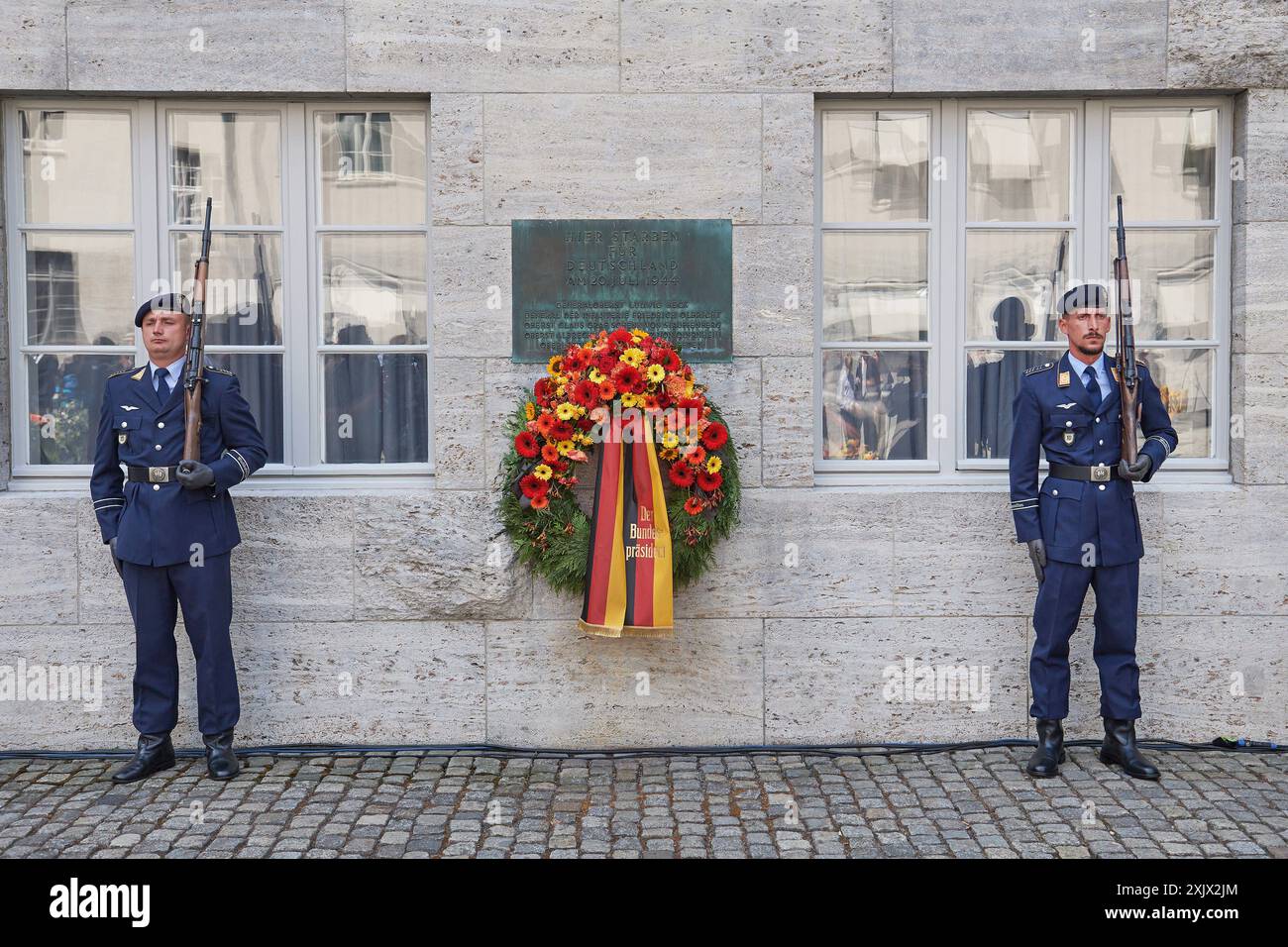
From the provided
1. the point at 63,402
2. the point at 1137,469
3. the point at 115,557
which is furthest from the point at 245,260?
the point at 1137,469

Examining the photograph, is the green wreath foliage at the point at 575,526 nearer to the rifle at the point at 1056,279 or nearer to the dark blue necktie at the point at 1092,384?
the dark blue necktie at the point at 1092,384

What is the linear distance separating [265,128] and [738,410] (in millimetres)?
2699

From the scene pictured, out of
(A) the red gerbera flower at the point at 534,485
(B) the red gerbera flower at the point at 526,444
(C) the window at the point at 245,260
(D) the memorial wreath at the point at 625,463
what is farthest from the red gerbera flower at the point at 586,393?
(C) the window at the point at 245,260

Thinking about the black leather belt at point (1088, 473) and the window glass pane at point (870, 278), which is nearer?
the black leather belt at point (1088, 473)

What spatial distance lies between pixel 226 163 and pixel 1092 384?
13.9ft

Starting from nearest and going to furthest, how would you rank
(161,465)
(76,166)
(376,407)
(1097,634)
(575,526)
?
(161,465) < (1097,634) < (575,526) < (76,166) < (376,407)

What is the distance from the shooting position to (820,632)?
6.01m

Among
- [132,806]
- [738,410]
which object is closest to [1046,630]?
[738,410]

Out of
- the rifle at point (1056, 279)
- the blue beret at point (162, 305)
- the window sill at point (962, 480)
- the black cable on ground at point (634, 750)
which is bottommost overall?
the black cable on ground at point (634, 750)

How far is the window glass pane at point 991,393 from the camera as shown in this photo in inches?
246

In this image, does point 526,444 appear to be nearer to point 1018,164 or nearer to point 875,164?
point 875,164

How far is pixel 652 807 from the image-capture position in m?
5.19

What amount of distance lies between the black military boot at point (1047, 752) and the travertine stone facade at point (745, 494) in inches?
17.0

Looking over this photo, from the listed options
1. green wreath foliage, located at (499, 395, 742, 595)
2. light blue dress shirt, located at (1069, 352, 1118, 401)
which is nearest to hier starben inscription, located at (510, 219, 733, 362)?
green wreath foliage, located at (499, 395, 742, 595)
